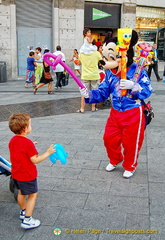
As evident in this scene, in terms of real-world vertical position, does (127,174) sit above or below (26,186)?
below

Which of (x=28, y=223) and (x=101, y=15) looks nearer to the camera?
(x=28, y=223)

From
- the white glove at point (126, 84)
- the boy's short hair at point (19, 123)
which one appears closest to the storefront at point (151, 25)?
the white glove at point (126, 84)

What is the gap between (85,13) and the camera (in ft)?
52.3

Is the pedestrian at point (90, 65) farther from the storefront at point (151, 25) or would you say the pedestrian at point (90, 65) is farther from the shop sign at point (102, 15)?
the storefront at point (151, 25)

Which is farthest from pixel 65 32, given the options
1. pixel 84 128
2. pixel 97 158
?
pixel 97 158

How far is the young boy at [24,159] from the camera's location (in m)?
2.78

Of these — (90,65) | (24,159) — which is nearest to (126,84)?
(24,159)

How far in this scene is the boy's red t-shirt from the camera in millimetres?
2777

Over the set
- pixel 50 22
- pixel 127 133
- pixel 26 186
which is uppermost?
pixel 50 22

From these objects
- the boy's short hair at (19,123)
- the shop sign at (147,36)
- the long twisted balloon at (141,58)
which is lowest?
the boy's short hair at (19,123)

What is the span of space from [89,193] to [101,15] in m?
14.3

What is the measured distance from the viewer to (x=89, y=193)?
3.64 m

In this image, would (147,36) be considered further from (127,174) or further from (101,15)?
(127,174)

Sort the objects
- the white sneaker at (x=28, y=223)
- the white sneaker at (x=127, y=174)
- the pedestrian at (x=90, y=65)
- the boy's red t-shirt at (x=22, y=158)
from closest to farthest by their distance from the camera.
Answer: the boy's red t-shirt at (x=22, y=158) → the white sneaker at (x=28, y=223) → the white sneaker at (x=127, y=174) → the pedestrian at (x=90, y=65)
